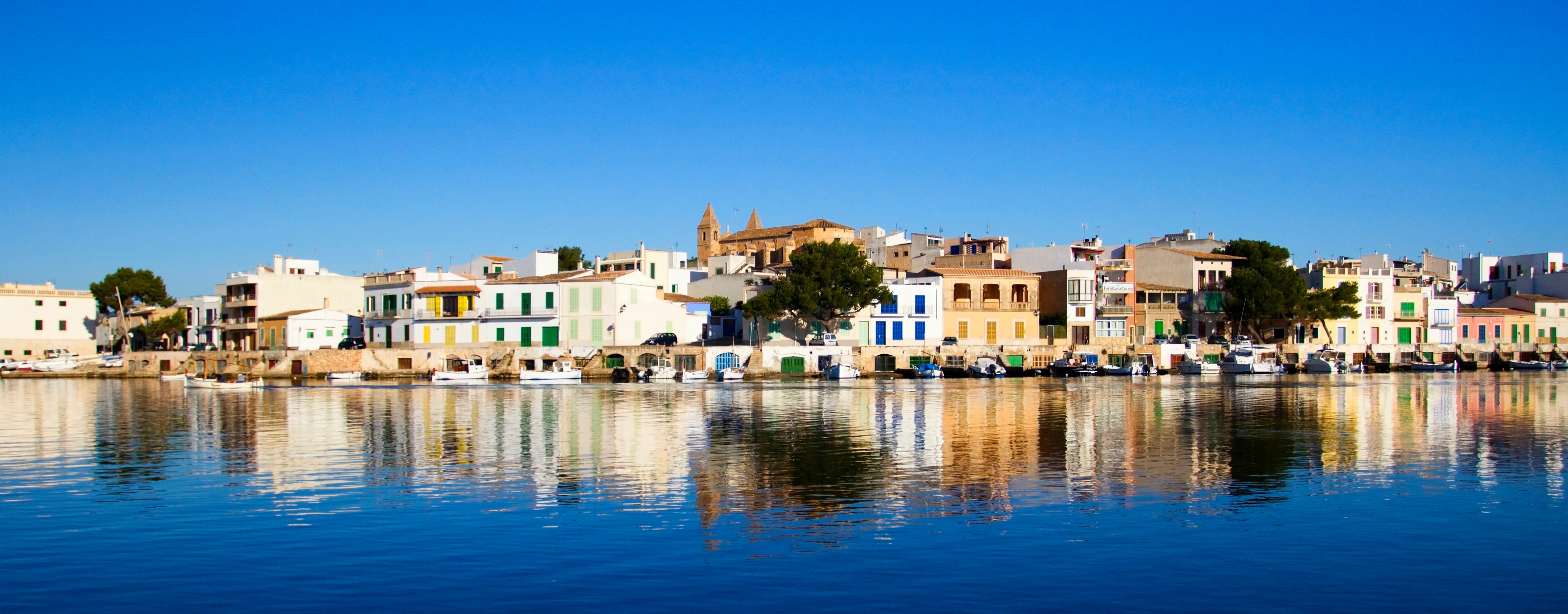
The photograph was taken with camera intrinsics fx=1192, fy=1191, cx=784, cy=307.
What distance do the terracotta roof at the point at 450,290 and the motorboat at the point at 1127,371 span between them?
37789 mm

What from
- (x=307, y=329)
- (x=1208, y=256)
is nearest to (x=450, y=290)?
(x=307, y=329)

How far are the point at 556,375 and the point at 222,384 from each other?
16.2m

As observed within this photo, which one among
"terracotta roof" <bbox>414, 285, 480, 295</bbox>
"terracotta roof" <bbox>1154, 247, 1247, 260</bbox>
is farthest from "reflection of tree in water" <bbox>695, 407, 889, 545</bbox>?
"terracotta roof" <bbox>1154, 247, 1247, 260</bbox>

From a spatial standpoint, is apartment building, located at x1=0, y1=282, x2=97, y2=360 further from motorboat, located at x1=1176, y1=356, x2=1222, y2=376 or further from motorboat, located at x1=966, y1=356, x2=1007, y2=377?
motorboat, located at x1=1176, y1=356, x2=1222, y2=376

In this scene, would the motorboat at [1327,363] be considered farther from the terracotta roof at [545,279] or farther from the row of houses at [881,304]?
the terracotta roof at [545,279]

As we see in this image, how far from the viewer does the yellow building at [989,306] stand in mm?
73312

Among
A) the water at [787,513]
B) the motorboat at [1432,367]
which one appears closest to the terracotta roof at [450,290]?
the water at [787,513]

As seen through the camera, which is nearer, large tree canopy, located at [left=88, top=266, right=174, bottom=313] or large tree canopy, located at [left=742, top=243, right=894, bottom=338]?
large tree canopy, located at [left=742, top=243, right=894, bottom=338]

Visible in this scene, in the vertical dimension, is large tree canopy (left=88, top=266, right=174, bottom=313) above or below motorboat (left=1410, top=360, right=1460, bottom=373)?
above

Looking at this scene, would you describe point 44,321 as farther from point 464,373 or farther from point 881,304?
point 881,304

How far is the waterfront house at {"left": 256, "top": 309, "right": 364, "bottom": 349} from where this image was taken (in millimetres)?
75125

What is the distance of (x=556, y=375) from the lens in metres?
63.3

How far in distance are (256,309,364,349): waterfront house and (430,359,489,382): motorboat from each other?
1248 cm

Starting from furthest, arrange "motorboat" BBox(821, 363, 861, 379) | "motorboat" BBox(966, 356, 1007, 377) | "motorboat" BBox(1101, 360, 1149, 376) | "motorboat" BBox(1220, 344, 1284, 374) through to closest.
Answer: "motorboat" BBox(1220, 344, 1284, 374) → "motorboat" BBox(1101, 360, 1149, 376) → "motorboat" BBox(966, 356, 1007, 377) → "motorboat" BBox(821, 363, 861, 379)
